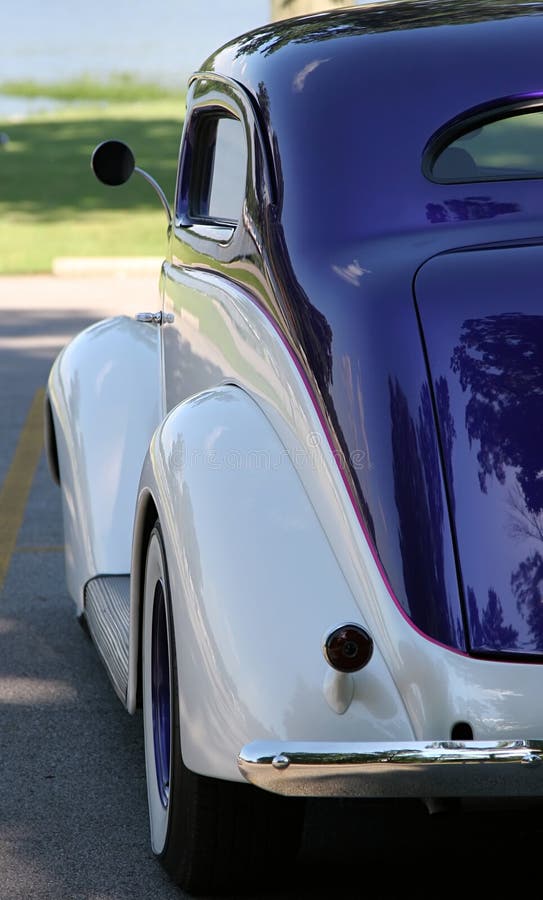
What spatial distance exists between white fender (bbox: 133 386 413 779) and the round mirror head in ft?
6.12

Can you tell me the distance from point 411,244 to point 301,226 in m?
0.30

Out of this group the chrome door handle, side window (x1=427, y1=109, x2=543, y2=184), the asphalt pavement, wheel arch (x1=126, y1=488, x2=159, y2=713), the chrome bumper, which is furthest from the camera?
the chrome door handle

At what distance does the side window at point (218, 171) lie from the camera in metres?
4.07

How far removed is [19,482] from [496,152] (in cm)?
427

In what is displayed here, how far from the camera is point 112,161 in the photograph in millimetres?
4902

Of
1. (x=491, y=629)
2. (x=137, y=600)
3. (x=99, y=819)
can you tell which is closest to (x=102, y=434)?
(x=137, y=600)

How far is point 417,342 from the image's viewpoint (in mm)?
2900

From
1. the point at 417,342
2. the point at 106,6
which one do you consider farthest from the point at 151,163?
the point at 106,6

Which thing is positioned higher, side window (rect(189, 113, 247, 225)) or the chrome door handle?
side window (rect(189, 113, 247, 225))

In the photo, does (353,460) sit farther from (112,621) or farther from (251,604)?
(112,621)

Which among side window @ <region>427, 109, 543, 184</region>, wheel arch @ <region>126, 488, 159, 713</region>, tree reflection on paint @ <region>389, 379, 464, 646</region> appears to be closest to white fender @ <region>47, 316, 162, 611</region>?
wheel arch @ <region>126, 488, 159, 713</region>

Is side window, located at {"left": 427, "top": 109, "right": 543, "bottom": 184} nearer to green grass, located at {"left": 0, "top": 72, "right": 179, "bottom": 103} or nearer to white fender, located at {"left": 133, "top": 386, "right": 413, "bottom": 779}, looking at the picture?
A: white fender, located at {"left": 133, "top": 386, "right": 413, "bottom": 779}

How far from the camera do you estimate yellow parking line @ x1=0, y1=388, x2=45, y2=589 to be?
21.4 ft

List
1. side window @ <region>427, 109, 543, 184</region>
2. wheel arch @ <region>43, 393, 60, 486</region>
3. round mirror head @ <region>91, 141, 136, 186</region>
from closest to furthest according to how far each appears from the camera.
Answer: side window @ <region>427, 109, 543, 184</region>
round mirror head @ <region>91, 141, 136, 186</region>
wheel arch @ <region>43, 393, 60, 486</region>
